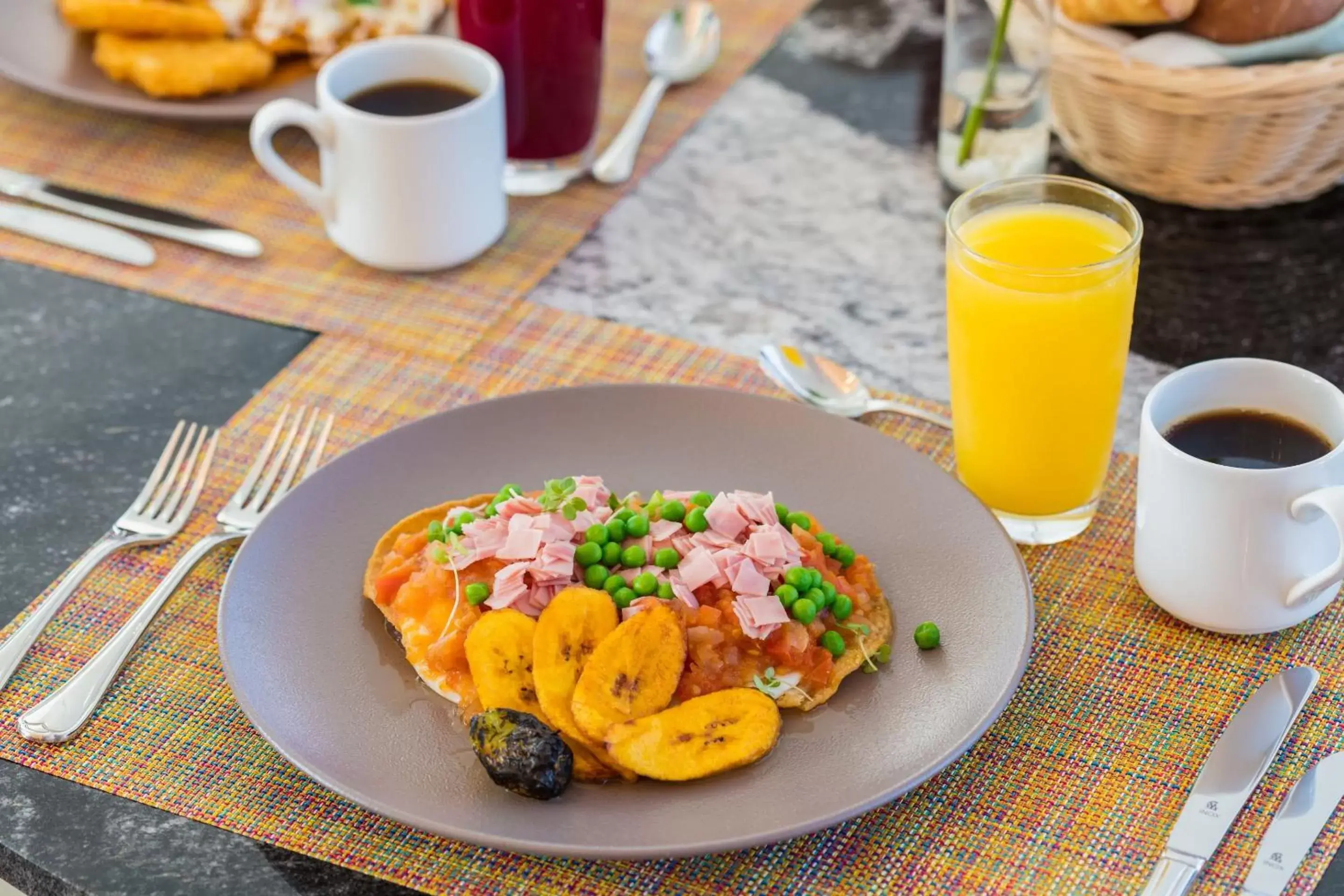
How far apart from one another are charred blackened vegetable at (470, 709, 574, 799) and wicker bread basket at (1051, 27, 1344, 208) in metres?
1.13

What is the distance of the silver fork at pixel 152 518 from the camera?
145cm

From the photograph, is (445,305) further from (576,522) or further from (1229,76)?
(1229,76)

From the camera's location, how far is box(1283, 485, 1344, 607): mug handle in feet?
4.17

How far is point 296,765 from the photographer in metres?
1.21

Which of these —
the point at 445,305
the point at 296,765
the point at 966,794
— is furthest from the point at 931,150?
the point at 296,765

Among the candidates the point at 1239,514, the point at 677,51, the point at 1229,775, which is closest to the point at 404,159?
the point at 677,51

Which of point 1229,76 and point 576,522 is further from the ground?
point 1229,76

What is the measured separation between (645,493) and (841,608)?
11.8 inches

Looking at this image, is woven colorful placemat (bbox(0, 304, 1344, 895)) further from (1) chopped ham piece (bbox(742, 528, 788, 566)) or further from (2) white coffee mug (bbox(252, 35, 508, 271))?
(2) white coffee mug (bbox(252, 35, 508, 271))

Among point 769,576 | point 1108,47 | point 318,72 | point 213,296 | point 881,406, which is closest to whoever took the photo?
point 769,576

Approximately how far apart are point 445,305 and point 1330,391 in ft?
3.50

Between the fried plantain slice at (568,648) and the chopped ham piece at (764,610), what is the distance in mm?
111

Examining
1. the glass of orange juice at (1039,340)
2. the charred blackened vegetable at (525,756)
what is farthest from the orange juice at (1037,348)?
the charred blackened vegetable at (525,756)

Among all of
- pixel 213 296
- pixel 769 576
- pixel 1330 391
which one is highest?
pixel 1330 391
